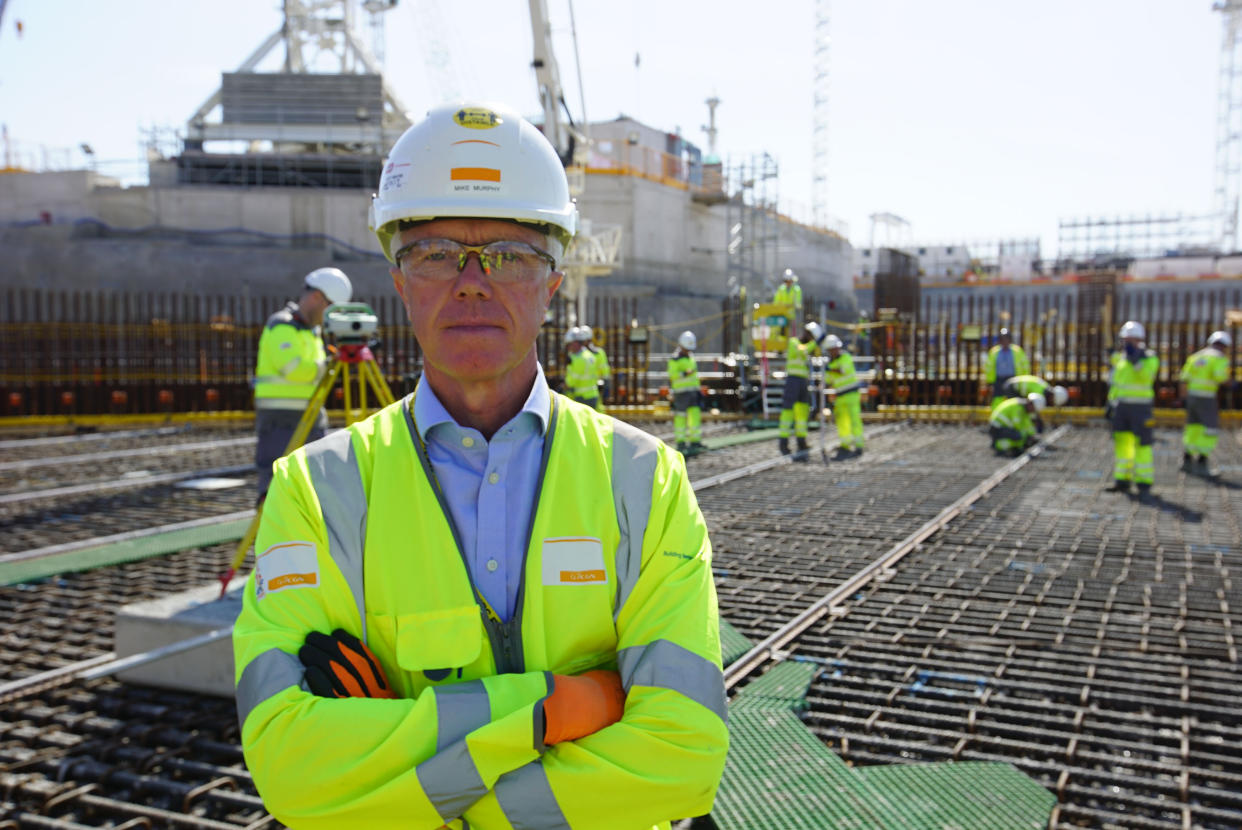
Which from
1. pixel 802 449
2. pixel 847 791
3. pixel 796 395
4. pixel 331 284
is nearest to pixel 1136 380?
pixel 796 395

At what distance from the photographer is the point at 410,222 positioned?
1714 mm

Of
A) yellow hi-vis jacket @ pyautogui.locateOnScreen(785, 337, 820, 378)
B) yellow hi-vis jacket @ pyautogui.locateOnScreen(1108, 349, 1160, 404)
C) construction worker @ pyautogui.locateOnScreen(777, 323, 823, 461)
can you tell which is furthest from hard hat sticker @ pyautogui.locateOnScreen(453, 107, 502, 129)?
yellow hi-vis jacket @ pyautogui.locateOnScreen(785, 337, 820, 378)

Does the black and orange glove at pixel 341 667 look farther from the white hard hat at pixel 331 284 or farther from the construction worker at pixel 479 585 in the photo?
the white hard hat at pixel 331 284

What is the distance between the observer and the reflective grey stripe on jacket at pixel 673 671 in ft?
5.22

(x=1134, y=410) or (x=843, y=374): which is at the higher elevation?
(x=843, y=374)

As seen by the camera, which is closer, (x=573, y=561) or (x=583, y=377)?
(x=573, y=561)

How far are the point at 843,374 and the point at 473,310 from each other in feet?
42.2

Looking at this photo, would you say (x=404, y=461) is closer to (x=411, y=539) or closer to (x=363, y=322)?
(x=411, y=539)

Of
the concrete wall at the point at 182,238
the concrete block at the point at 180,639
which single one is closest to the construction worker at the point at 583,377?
the concrete block at the point at 180,639

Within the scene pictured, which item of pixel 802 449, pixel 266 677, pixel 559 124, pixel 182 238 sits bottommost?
pixel 802 449

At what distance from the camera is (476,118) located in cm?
172

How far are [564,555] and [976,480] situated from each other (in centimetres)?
1094

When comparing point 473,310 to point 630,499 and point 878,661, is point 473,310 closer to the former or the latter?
point 630,499

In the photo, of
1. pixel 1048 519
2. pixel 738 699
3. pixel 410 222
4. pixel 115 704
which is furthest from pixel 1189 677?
pixel 115 704
